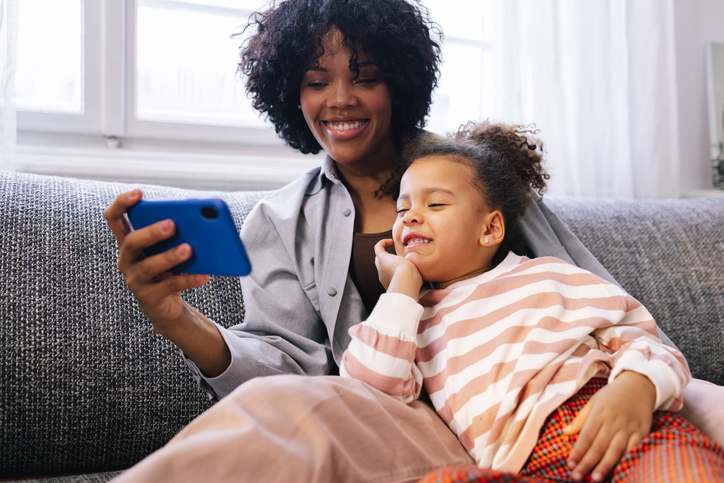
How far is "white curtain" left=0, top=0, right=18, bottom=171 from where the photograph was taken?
1576 mm

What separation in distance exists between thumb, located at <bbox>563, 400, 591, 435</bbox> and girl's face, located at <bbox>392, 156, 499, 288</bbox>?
363 millimetres

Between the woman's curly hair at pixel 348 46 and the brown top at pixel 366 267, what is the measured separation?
302 mm

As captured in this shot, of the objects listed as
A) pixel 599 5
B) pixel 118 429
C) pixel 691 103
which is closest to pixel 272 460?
pixel 118 429

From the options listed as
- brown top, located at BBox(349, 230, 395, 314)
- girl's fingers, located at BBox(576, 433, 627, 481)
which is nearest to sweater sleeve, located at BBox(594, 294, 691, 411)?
girl's fingers, located at BBox(576, 433, 627, 481)

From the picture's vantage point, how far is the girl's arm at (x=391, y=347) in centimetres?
87

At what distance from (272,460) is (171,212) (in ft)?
1.15

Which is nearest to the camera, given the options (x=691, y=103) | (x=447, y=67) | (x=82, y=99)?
(x=82, y=99)

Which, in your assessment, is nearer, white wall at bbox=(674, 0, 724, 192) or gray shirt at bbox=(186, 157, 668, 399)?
gray shirt at bbox=(186, 157, 668, 399)

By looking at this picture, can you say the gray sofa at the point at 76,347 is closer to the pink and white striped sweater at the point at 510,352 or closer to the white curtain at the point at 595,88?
the pink and white striped sweater at the point at 510,352

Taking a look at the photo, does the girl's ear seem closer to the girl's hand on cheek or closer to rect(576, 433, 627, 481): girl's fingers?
the girl's hand on cheek

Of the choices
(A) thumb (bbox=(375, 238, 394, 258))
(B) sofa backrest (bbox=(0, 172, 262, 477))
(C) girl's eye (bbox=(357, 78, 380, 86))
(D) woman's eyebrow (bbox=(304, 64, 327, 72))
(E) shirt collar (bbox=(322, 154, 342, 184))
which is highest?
(D) woman's eyebrow (bbox=(304, 64, 327, 72))

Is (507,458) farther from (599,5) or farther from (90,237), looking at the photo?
(599,5)

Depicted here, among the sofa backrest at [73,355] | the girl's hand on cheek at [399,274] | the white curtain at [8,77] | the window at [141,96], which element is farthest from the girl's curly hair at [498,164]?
the white curtain at [8,77]

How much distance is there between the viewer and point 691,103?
2.51 metres
